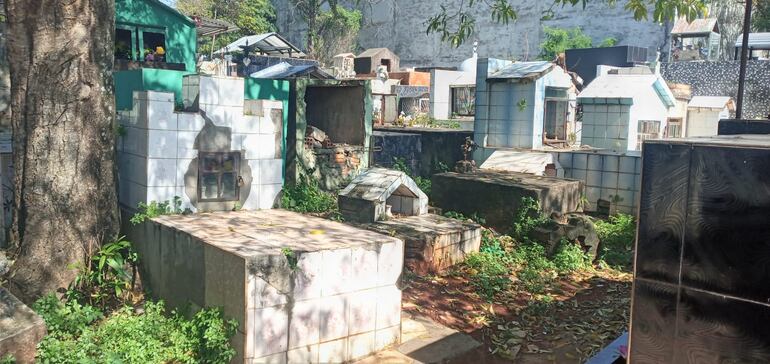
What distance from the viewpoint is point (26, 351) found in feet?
18.9

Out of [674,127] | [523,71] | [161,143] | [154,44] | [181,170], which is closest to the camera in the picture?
[161,143]

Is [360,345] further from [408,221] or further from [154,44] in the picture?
[154,44]

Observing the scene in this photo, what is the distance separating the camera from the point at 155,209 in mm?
8000

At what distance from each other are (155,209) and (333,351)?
10.5 feet

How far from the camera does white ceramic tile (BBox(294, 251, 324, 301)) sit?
6.00 m

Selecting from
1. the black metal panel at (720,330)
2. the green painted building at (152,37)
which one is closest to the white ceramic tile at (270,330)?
the black metal panel at (720,330)

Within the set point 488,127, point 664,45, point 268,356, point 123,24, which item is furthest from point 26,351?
point 664,45

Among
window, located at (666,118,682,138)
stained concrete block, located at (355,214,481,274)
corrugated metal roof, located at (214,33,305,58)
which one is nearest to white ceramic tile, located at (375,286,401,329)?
stained concrete block, located at (355,214,481,274)

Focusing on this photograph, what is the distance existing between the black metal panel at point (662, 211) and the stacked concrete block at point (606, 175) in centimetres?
926

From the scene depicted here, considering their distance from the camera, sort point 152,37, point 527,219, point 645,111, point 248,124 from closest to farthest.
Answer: point 248,124 → point 527,219 → point 152,37 → point 645,111

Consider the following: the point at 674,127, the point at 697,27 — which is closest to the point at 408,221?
the point at 674,127

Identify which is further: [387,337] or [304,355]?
[387,337]

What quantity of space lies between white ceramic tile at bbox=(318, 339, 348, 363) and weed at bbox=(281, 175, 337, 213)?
521 centimetres

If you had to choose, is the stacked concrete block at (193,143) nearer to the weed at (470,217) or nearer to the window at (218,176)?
the window at (218,176)
